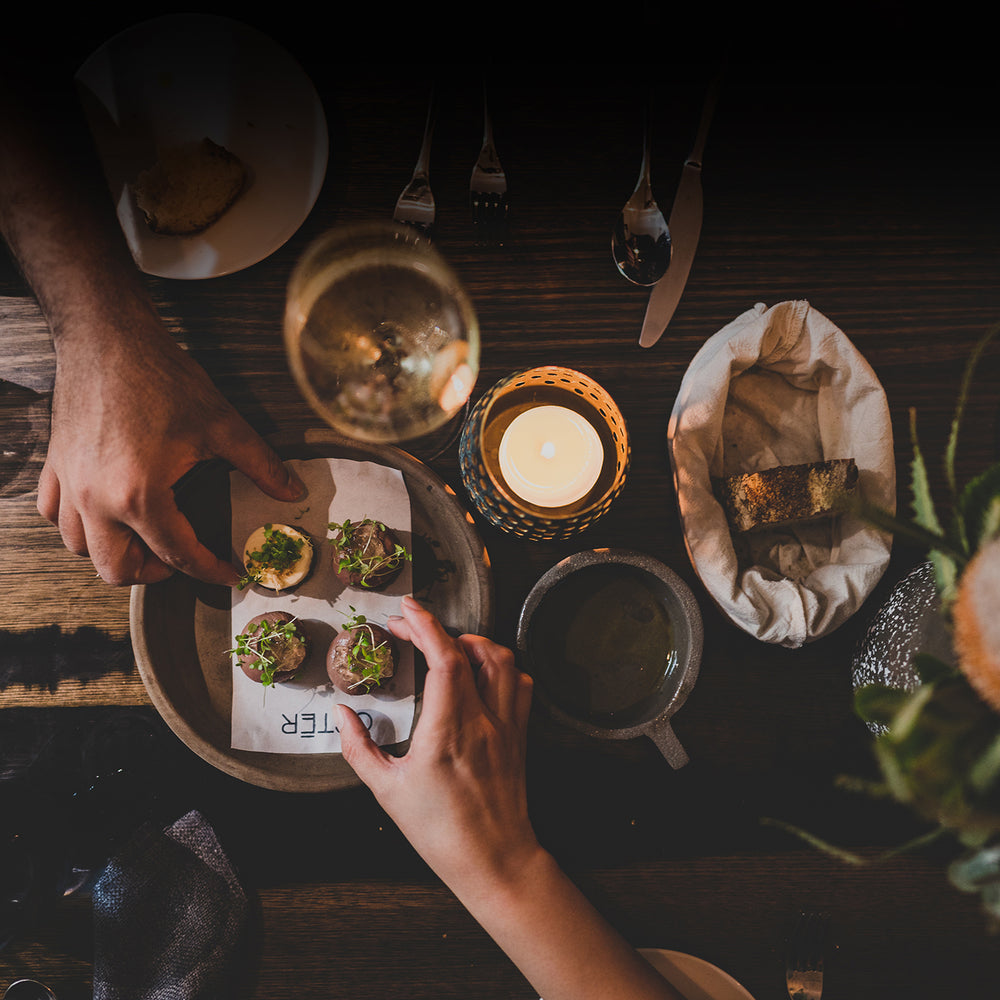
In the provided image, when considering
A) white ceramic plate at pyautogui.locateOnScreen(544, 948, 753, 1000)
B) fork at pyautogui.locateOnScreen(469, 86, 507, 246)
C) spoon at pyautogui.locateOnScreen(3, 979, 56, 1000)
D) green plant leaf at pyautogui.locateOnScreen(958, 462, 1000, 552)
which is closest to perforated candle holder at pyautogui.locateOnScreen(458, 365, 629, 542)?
fork at pyautogui.locateOnScreen(469, 86, 507, 246)

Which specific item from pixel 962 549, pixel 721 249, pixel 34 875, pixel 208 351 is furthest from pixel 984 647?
pixel 34 875

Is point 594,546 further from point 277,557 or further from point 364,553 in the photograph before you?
point 277,557

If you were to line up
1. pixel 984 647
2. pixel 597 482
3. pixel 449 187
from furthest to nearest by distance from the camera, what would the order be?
pixel 449 187 < pixel 597 482 < pixel 984 647

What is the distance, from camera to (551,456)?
84 centimetres

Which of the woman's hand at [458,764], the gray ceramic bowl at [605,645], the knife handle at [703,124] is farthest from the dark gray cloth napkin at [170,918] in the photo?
the knife handle at [703,124]

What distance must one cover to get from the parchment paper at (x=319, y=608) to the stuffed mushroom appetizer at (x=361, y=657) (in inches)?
0.9

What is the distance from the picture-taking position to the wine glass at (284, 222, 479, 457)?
3.15 feet

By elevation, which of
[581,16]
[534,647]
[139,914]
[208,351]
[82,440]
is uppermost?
[581,16]

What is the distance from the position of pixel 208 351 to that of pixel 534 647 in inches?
26.7

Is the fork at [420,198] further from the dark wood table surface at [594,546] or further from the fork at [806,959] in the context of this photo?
the fork at [806,959]

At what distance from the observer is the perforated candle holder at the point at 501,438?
83 centimetres

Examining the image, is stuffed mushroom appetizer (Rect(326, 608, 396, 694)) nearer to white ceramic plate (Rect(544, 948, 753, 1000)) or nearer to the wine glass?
the wine glass

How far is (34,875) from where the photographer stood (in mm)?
947

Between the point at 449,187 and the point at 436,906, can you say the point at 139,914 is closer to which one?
the point at 436,906
